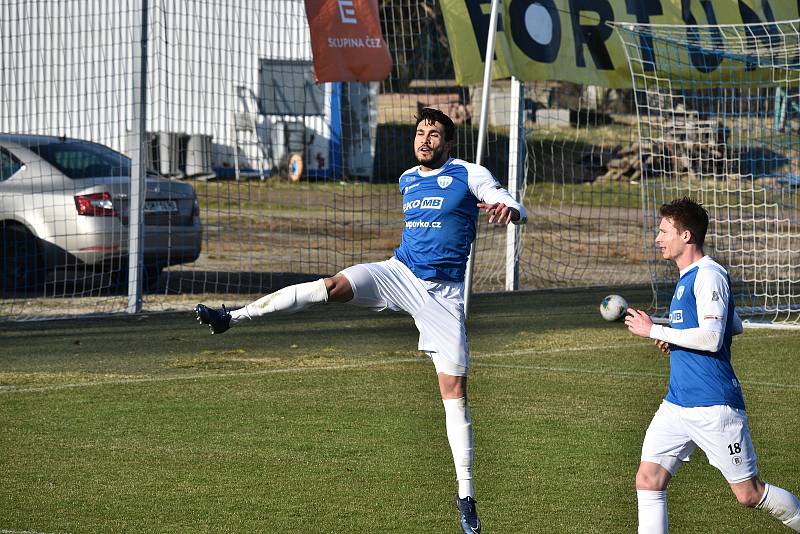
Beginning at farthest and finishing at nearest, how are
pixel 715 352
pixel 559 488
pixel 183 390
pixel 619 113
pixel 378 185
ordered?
pixel 619 113, pixel 378 185, pixel 183 390, pixel 559 488, pixel 715 352

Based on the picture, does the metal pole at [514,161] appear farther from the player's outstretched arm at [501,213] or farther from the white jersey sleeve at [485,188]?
the player's outstretched arm at [501,213]

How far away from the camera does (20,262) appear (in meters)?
14.8

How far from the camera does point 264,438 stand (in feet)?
27.4

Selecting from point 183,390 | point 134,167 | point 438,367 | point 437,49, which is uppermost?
point 437,49

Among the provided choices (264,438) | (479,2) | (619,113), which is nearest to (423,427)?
(264,438)

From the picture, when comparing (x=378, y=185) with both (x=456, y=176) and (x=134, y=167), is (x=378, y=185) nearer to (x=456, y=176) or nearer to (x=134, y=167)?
(x=134, y=167)

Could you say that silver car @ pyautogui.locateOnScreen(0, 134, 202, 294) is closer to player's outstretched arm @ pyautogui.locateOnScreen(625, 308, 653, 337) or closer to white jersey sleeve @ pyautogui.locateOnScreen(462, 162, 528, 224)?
white jersey sleeve @ pyautogui.locateOnScreen(462, 162, 528, 224)

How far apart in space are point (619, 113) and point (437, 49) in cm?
707

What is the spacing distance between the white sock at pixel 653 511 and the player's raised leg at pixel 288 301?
2.01 meters

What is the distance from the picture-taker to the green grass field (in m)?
6.67

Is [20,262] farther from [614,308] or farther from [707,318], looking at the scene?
[707,318]

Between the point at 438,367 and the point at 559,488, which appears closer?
the point at 438,367

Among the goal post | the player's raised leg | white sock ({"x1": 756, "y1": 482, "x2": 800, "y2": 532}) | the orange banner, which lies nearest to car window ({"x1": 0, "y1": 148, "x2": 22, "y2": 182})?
the orange banner

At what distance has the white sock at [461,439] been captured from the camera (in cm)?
648
